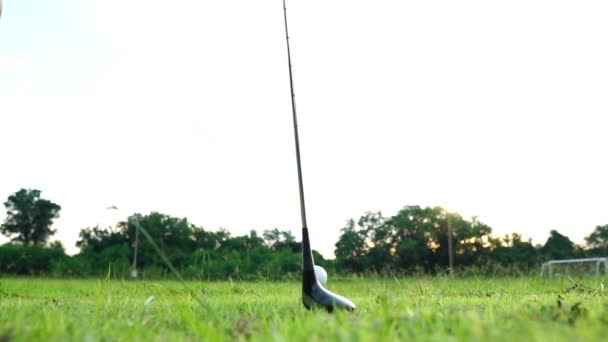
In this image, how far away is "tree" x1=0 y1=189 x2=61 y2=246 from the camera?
5591 centimetres

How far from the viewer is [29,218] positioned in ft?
187

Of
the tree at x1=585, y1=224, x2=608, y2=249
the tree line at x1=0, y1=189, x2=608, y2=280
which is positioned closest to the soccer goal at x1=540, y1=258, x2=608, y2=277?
the tree line at x1=0, y1=189, x2=608, y2=280

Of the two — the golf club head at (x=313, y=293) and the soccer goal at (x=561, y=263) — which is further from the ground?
the golf club head at (x=313, y=293)

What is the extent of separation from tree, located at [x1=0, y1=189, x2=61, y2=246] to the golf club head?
5805 centimetres

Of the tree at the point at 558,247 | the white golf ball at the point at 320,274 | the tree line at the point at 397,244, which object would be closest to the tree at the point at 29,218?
the tree line at the point at 397,244

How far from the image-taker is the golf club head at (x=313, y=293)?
3355 millimetres

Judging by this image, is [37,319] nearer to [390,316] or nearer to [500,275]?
[390,316]

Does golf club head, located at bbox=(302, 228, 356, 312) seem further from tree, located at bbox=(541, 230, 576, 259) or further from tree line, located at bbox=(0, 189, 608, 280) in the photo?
tree, located at bbox=(541, 230, 576, 259)

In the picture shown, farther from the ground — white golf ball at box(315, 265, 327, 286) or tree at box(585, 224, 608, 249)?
white golf ball at box(315, 265, 327, 286)

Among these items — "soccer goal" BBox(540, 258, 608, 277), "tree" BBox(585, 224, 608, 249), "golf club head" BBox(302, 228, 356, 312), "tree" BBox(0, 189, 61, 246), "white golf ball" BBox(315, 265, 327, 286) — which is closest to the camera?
"golf club head" BBox(302, 228, 356, 312)

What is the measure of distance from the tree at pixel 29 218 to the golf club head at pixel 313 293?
58.1m

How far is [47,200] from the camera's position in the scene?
57906mm

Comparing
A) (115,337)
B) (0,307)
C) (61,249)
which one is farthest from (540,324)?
(61,249)

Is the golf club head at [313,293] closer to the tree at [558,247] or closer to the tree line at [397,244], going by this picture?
the tree line at [397,244]
